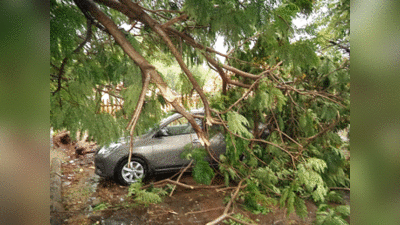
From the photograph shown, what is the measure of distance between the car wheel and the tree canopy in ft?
6.43

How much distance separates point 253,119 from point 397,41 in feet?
15.3

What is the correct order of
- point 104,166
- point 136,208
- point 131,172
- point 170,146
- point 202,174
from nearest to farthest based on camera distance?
A: point 202,174, point 136,208, point 104,166, point 131,172, point 170,146

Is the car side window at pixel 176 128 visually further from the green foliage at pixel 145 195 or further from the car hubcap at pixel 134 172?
the green foliage at pixel 145 195

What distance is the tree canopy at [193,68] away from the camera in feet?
7.13

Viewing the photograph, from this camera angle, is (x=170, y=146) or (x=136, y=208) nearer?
(x=136, y=208)

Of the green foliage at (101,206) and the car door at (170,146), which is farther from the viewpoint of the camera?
the car door at (170,146)

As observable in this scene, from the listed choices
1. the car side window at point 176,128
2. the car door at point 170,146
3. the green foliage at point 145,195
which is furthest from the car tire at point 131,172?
the car side window at point 176,128

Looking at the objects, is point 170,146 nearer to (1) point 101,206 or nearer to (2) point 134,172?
(2) point 134,172

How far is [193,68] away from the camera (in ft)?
11.4

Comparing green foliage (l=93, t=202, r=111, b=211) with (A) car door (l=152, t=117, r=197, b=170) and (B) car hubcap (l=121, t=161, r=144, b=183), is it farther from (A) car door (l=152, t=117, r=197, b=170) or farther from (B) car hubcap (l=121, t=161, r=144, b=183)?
(A) car door (l=152, t=117, r=197, b=170)

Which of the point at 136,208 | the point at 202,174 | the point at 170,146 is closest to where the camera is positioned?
the point at 202,174

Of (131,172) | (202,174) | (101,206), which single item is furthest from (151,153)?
(202,174)

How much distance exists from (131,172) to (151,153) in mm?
553

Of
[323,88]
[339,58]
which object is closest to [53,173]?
[323,88]
